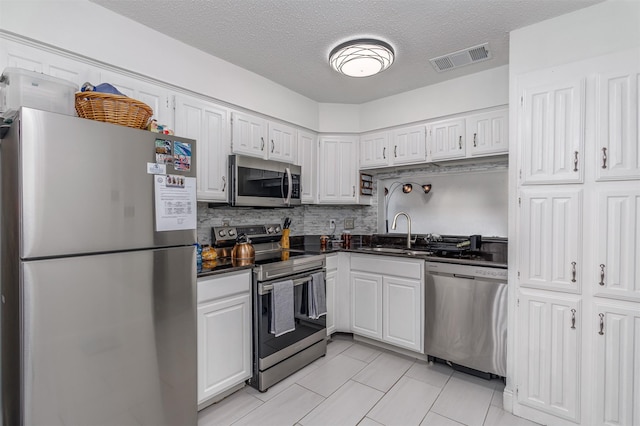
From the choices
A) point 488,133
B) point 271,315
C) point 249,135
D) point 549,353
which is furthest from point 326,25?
point 549,353

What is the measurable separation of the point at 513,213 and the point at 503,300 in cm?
71

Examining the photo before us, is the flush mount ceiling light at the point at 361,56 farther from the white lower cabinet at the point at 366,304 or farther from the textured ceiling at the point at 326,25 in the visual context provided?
the white lower cabinet at the point at 366,304

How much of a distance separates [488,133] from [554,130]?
2.64 ft

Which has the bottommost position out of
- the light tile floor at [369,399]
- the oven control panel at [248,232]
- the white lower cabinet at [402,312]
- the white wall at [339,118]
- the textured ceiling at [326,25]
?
the light tile floor at [369,399]

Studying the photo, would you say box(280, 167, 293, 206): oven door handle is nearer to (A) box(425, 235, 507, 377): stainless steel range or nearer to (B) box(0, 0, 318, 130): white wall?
(B) box(0, 0, 318, 130): white wall

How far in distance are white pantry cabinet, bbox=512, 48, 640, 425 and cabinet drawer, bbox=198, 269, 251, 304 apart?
6.46ft

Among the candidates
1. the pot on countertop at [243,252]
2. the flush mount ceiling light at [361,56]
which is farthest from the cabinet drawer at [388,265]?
the flush mount ceiling light at [361,56]

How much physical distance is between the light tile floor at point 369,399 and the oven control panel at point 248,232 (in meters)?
1.27

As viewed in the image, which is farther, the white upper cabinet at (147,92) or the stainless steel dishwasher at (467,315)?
the stainless steel dishwasher at (467,315)

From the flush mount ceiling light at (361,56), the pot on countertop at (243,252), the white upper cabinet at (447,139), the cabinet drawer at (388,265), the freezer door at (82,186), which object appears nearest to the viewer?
the freezer door at (82,186)


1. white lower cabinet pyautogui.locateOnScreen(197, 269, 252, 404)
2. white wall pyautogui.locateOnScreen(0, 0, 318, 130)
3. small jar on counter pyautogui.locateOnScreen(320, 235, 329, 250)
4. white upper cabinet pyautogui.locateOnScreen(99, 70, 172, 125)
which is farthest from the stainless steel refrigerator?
small jar on counter pyautogui.locateOnScreen(320, 235, 329, 250)

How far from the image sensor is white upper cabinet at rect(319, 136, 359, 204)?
3570 millimetres

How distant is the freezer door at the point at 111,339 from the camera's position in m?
1.25

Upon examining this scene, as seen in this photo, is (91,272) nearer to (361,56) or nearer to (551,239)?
(361,56)
